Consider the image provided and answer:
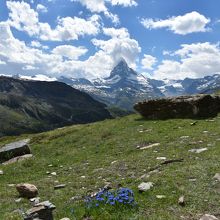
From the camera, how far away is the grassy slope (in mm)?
13734

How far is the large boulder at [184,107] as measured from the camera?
4166 centimetres

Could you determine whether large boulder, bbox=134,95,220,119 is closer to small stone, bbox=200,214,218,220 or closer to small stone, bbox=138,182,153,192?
small stone, bbox=138,182,153,192

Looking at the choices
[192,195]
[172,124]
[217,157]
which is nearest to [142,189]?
[192,195]

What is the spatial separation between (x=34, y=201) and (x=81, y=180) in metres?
4.08

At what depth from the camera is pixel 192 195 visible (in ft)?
47.1

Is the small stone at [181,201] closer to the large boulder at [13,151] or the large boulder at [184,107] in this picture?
the large boulder at [13,151]

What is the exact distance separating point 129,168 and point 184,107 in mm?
22599

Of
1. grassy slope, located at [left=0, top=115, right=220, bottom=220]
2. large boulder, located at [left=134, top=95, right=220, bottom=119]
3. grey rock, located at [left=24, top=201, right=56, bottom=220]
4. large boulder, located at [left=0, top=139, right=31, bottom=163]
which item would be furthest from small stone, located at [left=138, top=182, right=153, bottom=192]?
large boulder, located at [left=134, top=95, right=220, bottom=119]

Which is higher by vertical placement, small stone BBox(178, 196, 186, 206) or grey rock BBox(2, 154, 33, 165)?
small stone BBox(178, 196, 186, 206)

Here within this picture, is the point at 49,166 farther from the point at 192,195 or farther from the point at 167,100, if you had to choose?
the point at 167,100

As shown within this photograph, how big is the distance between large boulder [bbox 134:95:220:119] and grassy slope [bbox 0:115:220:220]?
328 cm

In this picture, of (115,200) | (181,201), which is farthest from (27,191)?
(181,201)

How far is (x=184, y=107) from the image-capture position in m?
42.5

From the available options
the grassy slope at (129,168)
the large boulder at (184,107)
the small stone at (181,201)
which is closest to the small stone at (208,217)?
the grassy slope at (129,168)
